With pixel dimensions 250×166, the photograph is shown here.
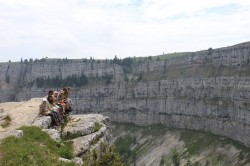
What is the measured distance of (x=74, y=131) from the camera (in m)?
27.9

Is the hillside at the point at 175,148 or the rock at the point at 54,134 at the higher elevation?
the rock at the point at 54,134

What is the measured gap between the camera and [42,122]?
1094 inches

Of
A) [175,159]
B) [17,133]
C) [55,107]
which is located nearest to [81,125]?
[55,107]

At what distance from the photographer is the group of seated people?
29.5 metres

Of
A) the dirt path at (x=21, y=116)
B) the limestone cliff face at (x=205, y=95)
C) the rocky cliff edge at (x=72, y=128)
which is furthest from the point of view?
the limestone cliff face at (x=205, y=95)

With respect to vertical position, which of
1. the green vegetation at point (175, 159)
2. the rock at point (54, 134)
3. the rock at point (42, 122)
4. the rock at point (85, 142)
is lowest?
the green vegetation at point (175, 159)

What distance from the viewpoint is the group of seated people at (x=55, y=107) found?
96.9 feet

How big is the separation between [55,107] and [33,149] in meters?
8.84

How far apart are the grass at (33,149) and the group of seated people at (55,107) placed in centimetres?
384

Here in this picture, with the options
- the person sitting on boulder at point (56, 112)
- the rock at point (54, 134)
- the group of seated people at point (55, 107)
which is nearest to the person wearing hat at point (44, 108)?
the group of seated people at point (55, 107)

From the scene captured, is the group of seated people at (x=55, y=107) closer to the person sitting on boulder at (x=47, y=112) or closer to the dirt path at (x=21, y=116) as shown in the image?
the person sitting on boulder at (x=47, y=112)

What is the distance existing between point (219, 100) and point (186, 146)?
23651 millimetres

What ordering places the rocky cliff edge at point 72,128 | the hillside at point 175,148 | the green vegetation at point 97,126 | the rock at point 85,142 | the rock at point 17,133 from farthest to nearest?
1. the hillside at point 175,148
2. the green vegetation at point 97,126
3. the rocky cliff edge at point 72,128
4. the rock at point 85,142
5. the rock at point 17,133

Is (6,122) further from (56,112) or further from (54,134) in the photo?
(54,134)
